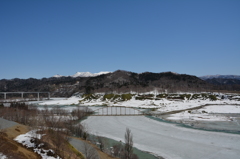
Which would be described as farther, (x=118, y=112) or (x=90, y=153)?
(x=118, y=112)

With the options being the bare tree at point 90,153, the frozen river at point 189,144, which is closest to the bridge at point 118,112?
the frozen river at point 189,144

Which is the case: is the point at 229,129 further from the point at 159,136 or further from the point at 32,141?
the point at 32,141

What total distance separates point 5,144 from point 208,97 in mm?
99556

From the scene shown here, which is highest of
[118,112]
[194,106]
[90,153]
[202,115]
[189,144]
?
[90,153]

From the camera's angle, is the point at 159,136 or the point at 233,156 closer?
the point at 233,156

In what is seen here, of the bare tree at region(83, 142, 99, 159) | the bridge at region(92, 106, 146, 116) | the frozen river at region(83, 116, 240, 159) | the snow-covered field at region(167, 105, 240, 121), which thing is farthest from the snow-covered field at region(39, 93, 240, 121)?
the bare tree at region(83, 142, 99, 159)

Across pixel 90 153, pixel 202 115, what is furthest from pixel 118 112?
pixel 90 153

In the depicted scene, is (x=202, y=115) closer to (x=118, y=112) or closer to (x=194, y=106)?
(x=194, y=106)

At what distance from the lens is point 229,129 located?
106 feet

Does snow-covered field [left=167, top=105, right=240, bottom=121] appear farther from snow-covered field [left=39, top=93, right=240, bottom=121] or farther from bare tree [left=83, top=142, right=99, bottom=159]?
bare tree [left=83, top=142, right=99, bottom=159]

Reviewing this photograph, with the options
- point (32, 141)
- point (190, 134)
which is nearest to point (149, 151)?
point (190, 134)

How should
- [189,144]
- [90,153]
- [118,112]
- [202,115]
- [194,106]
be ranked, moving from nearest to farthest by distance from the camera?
[90,153] → [189,144] → [202,115] → [118,112] → [194,106]

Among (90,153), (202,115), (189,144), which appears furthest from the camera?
(202,115)

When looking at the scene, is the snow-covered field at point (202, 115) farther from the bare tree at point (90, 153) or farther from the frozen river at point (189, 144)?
the bare tree at point (90, 153)
